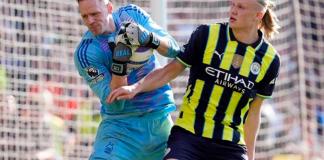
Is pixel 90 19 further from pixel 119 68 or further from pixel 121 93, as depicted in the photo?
pixel 121 93

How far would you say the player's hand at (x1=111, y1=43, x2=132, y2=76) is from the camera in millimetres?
5375

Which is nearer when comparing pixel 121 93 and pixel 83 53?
pixel 121 93

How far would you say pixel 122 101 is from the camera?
569 cm

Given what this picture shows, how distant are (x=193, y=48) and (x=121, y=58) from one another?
16.4 inches

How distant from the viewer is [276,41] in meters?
9.08

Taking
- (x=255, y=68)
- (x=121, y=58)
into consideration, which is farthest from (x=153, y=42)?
(x=255, y=68)

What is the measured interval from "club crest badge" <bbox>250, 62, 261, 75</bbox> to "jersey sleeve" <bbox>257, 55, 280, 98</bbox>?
2.7 inches

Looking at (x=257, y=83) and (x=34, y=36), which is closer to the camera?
(x=257, y=83)

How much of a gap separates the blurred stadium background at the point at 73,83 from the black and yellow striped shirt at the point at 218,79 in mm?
2703

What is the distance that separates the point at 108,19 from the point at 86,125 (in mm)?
3277

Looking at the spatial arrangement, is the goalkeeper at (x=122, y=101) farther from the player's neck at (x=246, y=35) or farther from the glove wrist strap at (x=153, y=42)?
the player's neck at (x=246, y=35)

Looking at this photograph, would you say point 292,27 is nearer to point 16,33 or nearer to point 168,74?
point 16,33

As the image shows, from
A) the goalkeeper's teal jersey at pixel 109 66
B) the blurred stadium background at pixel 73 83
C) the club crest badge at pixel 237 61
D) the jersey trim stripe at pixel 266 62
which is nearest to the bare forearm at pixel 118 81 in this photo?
the goalkeeper's teal jersey at pixel 109 66

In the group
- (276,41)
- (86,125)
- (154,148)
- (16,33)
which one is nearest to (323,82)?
(276,41)
